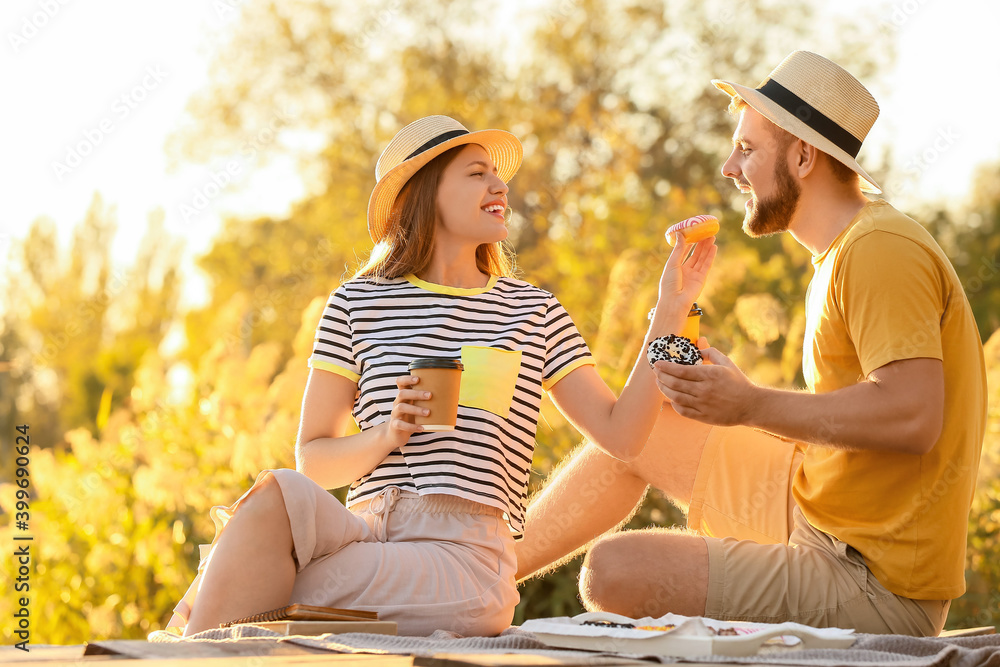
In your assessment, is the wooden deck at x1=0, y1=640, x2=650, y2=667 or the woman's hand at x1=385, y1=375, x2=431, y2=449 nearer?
the wooden deck at x1=0, y1=640, x2=650, y2=667

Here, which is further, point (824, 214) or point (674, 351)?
point (824, 214)

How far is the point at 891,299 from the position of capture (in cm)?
278

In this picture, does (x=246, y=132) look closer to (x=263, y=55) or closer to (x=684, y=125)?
(x=263, y=55)

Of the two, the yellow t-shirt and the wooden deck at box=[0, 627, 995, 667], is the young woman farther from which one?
the yellow t-shirt

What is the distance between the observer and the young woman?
2.68m

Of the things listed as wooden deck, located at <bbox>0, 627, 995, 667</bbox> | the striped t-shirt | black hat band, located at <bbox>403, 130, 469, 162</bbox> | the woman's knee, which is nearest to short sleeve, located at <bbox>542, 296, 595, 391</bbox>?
the striped t-shirt

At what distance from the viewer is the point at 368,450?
9.71 ft

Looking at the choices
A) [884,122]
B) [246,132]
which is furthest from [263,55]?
[884,122]

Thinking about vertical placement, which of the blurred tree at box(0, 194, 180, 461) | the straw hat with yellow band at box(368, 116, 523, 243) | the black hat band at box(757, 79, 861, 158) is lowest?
the blurred tree at box(0, 194, 180, 461)

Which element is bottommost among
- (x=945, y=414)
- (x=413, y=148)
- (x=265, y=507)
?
(x=265, y=507)

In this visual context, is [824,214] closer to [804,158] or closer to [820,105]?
[804,158]

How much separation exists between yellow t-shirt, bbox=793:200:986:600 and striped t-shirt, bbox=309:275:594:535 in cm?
93

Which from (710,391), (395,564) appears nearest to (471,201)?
(710,391)

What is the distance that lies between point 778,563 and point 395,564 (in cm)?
115
